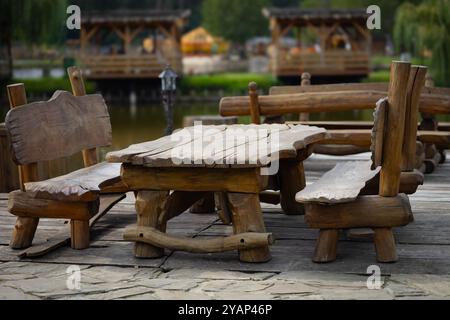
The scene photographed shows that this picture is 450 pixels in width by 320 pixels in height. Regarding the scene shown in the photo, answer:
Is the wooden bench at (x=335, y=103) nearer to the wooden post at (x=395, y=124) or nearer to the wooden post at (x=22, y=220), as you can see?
the wooden post at (x=395, y=124)

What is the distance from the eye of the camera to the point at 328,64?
104 feet

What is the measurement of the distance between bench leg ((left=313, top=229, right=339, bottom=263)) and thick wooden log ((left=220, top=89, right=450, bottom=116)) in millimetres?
3817

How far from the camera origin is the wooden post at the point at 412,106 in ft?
14.6

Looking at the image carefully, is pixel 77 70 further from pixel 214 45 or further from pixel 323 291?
pixel 214 45

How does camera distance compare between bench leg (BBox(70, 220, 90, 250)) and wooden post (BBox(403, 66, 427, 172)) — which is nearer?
wooden post (BBox(403, 66, 427, 172))

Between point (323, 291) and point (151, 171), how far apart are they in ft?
3.88

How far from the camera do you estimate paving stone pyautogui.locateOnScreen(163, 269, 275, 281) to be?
158 inches

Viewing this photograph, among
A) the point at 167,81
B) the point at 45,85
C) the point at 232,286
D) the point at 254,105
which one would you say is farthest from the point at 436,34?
the point at 232,286

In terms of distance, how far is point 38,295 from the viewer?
3.75m

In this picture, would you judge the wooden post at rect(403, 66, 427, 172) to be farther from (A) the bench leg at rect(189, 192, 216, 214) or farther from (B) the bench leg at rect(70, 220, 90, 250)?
(B) the bench leg at rect(70, 220, 90, 250)

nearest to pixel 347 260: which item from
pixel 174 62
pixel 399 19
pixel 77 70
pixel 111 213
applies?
pixel 111 213

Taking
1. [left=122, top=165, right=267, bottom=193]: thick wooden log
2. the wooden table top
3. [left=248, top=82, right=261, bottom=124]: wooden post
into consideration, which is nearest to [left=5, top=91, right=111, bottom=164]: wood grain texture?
the wooden table top

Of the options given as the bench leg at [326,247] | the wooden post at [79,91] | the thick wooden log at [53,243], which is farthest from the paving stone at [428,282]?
the wooden post at [79,91]

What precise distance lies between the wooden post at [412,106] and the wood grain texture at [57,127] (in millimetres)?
2134
